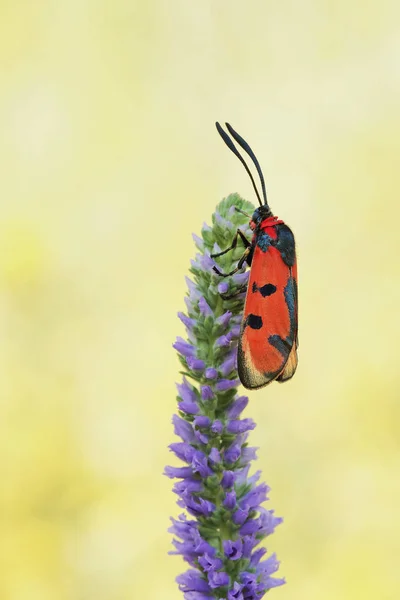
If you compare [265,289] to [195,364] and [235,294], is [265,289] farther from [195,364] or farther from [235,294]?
[195,364]

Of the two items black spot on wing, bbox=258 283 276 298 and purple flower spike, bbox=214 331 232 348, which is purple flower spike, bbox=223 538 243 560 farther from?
black spot on wing, bbox=258 283 276 298

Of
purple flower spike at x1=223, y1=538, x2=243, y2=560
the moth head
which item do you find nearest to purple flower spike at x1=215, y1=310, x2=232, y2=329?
the moth head

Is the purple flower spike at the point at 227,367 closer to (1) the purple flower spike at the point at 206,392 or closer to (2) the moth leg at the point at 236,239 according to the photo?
(1) the purple flower spike at the point at 206,392

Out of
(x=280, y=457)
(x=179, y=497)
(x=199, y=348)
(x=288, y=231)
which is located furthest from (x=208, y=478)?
(x=280, y=457)

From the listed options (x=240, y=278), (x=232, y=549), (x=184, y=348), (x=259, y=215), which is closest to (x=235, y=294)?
(x=240, y=278)

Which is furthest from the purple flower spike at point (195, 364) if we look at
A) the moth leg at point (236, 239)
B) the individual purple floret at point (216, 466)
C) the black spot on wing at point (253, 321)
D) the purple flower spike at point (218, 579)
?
the purple flower spike at point (218, 579)

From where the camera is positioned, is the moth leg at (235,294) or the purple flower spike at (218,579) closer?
the purple flower spike at (218,579)

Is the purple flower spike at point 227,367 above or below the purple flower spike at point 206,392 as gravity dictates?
above
